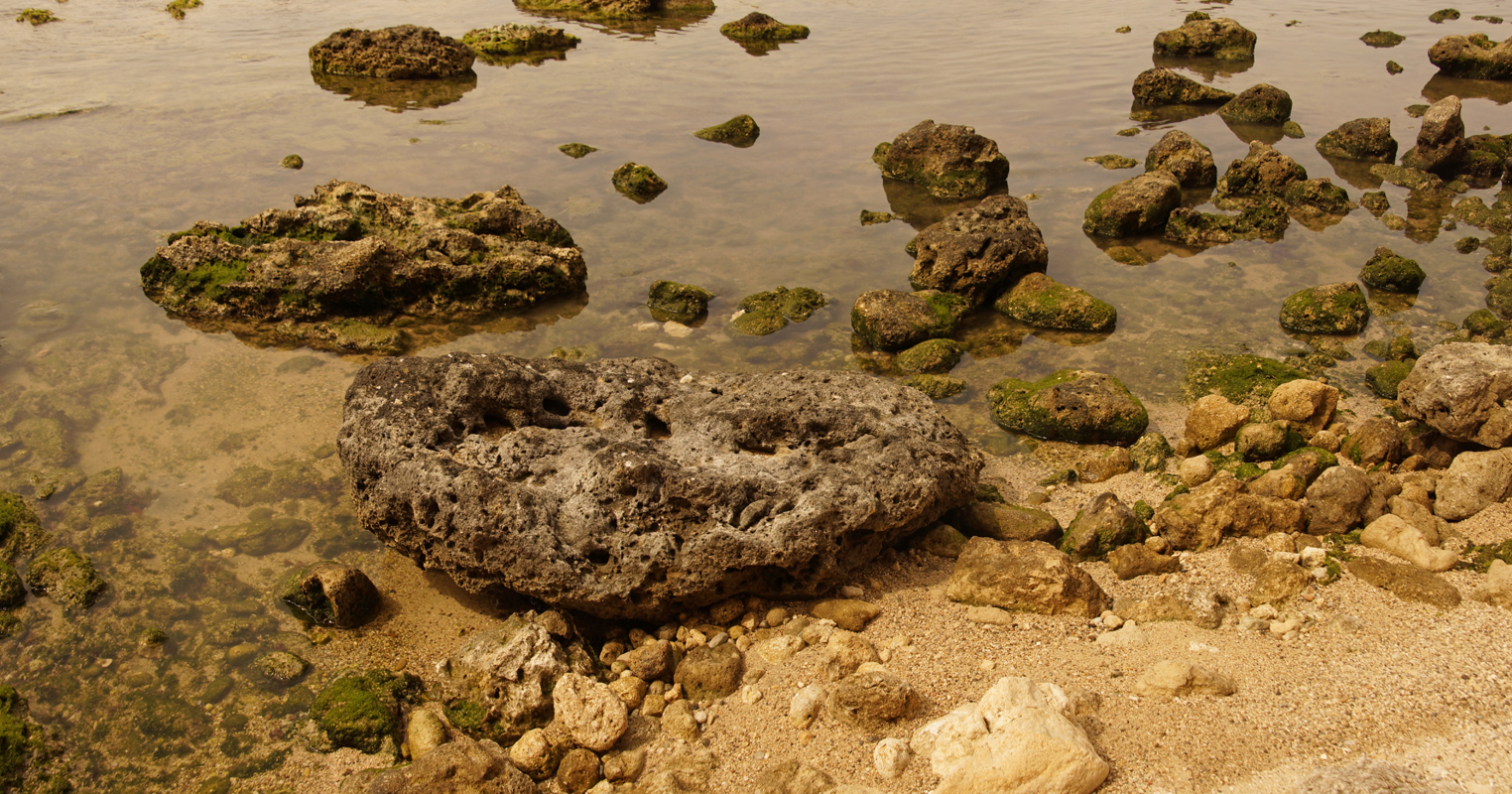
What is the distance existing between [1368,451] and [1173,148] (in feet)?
33.5

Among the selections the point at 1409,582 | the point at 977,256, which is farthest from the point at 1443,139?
the point at 1409,582

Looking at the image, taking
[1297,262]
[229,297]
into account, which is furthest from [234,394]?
[1297,262]

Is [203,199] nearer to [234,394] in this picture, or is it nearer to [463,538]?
[234,394]

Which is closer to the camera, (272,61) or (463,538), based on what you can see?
(463,538)

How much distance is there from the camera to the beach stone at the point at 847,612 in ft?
21.1

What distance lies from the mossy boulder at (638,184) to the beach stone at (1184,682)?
12.4 m

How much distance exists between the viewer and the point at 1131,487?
837 cm

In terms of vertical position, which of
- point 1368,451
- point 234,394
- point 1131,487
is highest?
point 1368,451

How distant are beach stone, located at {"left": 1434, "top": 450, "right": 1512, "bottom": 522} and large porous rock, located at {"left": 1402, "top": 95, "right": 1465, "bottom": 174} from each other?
12226 mm

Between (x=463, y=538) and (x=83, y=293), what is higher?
(x=463, y=538)

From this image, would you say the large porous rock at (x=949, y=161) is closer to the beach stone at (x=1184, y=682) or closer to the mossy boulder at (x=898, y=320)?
the mossy boulder at (x=898, y=320)

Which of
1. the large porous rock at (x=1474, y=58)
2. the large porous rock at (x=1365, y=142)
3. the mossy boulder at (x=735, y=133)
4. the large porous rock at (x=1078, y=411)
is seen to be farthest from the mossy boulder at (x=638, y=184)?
the large porous rock at (x=1474, y=58)

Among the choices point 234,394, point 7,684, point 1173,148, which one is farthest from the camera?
point 1173,148

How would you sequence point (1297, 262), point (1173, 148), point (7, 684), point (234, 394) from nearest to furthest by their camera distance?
1. point (7, 684)
2. point (234, 394)
3. point (1297, 262)
4. point (1173, 148)
